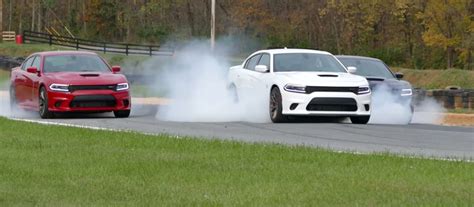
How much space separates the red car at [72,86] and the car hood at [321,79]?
335 centimetres

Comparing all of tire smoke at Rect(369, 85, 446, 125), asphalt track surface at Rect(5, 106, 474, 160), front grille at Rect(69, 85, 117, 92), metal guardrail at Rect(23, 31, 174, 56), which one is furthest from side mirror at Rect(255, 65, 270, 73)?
metal guardrail at Rect(23, 31, 174, 56)

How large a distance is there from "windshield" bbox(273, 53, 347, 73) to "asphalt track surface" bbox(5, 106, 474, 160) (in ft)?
3.21

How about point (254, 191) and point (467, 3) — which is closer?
point (254, 191)

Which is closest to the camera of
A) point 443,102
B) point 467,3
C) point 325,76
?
point 325,76

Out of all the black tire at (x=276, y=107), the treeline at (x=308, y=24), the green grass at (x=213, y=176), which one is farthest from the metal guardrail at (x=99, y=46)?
the green grass at (x=213, y=176)

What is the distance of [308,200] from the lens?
880cm

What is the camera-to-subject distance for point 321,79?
61.1 ft

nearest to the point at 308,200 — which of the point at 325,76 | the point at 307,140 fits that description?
the point at 307,140

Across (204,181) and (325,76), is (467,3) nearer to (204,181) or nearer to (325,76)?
(325,76)

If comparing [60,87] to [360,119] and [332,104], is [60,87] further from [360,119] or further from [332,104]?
[360,119]

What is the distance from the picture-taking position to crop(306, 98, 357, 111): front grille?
18438mm

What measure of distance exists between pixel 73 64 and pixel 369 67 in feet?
20.0

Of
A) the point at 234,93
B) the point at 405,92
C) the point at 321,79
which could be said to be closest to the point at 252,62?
the point at 234,93

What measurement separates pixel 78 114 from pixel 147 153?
9.61 meters
